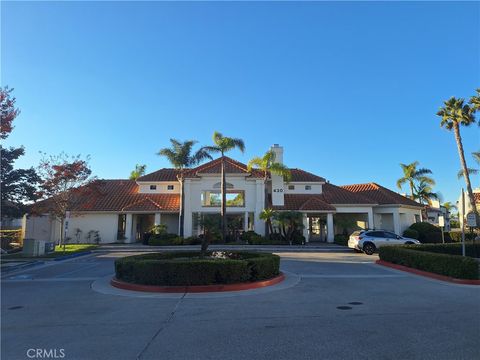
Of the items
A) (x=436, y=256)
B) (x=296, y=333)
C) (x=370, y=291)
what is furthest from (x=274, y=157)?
(x=296, y=333)

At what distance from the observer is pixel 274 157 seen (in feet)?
112

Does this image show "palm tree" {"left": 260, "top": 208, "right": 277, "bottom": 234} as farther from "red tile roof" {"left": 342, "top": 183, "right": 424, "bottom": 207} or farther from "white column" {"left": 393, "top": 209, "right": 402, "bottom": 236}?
"white column" {"left": 393, "top": 209, "right": 402, "bottom": 236}

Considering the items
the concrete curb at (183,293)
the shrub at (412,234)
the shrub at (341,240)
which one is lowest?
the concrete curb at (183,293)

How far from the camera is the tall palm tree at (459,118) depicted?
32.8m

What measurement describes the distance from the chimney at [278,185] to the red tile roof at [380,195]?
8978 mm

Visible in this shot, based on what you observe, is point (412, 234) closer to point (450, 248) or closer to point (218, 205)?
point (450, 248)

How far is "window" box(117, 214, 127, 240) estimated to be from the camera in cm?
3489

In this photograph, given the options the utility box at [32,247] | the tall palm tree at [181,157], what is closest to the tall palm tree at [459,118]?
the tall palm tree at [181,157]

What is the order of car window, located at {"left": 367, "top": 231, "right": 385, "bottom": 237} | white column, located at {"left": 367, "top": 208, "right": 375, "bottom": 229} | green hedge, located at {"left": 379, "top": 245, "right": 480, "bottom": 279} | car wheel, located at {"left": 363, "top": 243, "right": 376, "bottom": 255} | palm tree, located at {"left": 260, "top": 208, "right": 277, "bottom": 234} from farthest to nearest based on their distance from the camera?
1. white column, located at {"left": 367, "top": 208, "right": 375, "bottom": 229}
2. palm tree, located at {"left": 260, "top": 208, "right": 277, "bottom": 234}
3. car window, located at {"left": 367, "top": 231, "right": 385, "bottom": 237}
4. car wheel, located at {"left": 363, "top": 243, "right": 376, "bottom": 255}
5. green hedge, located at {"left": 379, "top": 245, "right": 480, "bottom": 279}

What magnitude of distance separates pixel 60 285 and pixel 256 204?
23.0 metres

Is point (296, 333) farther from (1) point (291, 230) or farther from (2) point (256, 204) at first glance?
(2) point (256, 204)

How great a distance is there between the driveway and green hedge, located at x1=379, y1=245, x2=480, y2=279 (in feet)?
2.95

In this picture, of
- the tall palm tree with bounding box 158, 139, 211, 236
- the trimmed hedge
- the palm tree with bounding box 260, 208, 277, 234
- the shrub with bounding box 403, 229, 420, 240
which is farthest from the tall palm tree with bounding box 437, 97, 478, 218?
the trimmed hedge

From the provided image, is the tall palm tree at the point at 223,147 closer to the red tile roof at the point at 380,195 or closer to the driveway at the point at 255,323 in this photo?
the red tile roof at the point at 380,195
